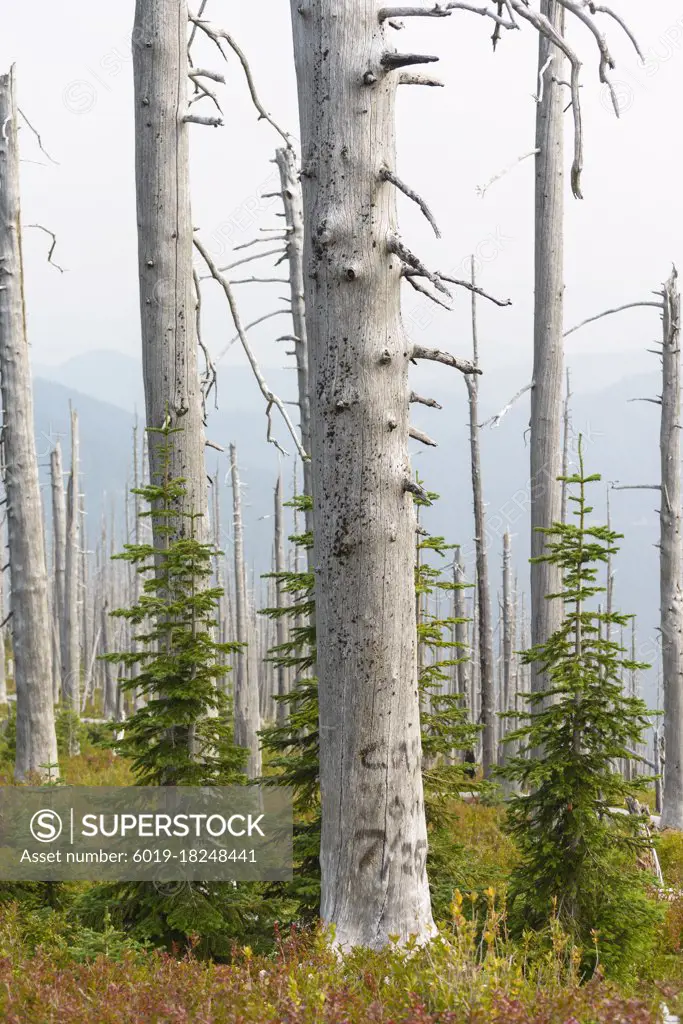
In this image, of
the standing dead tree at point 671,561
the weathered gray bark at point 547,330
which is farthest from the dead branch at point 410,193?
the standing dead tree at point 671,561

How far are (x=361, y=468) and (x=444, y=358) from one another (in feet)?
2.56

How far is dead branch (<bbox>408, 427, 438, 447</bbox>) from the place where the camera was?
4.12 meters

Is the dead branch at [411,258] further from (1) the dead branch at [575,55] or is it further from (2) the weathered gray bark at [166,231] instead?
(2) the weathered gray bark at [166,231]

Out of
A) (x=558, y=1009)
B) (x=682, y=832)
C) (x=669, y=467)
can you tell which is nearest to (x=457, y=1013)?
(x=558, y=1009)

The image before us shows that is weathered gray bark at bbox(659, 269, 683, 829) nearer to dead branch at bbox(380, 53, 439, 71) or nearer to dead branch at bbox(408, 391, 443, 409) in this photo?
dead branch at bbox(408, 391, 443, 409)

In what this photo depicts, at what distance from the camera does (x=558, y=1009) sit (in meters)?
3.00

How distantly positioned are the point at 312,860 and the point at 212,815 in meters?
0.71

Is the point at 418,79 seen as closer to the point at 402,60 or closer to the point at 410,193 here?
the point at 402,60

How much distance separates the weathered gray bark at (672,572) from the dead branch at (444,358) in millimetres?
8733

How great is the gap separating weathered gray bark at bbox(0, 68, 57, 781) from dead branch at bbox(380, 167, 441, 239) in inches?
338

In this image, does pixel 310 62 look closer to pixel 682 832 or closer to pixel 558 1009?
pixel 558 1009

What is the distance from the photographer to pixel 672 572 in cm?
1242

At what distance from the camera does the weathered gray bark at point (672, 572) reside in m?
12.1

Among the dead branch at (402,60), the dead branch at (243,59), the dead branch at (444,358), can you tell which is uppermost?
the dead branch at (243,59)
